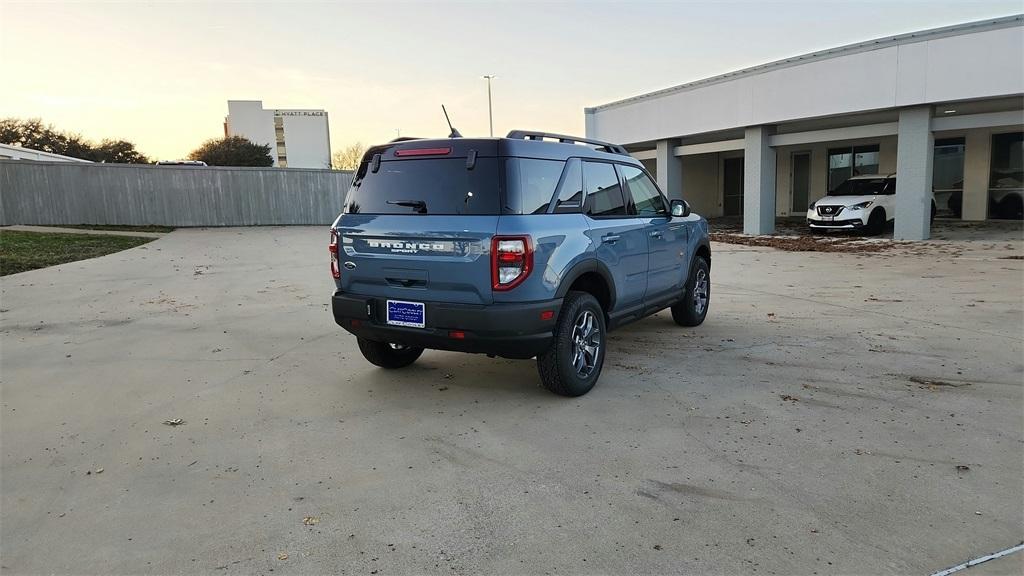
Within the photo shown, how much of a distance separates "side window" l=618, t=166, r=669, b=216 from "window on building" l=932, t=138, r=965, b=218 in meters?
19.2

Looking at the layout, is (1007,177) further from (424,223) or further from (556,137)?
(424,223)

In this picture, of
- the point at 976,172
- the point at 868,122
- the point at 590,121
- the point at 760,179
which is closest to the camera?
the point at 868,122

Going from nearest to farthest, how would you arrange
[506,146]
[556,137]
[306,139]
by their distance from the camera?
[506,146], [556,137], [306,139]

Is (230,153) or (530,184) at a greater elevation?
(230,153)

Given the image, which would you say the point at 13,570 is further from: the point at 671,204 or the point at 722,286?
the point at 722,286

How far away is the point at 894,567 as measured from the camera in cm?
271

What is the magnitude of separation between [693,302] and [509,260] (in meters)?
3.53

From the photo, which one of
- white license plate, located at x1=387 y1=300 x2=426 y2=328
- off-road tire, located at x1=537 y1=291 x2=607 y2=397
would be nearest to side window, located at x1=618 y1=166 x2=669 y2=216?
off-road tire, located at x1=537 y1=291 x2=607 y2=397

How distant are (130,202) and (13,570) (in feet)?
76.3

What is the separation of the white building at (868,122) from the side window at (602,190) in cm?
1426

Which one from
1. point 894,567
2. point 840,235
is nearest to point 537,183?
point 894,567

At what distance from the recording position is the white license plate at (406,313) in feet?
15.0

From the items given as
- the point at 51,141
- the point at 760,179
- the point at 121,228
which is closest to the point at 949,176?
the point at 760,179

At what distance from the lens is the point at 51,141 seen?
53531 mm
